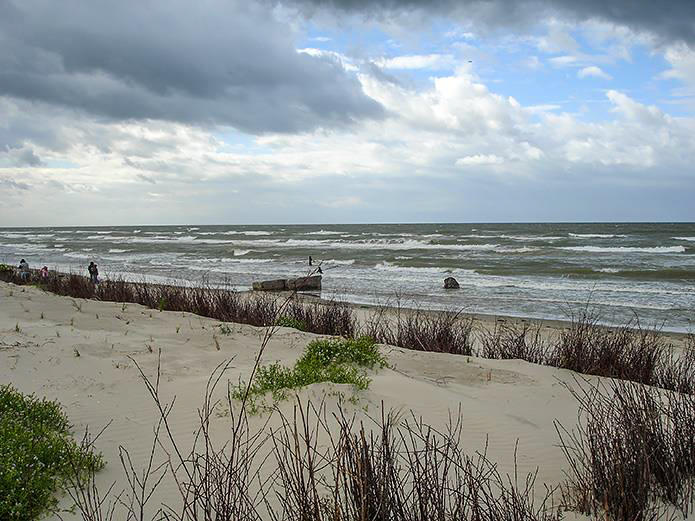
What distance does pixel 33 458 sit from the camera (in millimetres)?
3697

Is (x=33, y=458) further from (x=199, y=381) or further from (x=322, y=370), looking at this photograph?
(x=322, y=370)

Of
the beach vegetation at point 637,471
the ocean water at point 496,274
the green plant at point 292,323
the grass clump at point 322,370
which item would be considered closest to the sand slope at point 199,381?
the grass clump at point 322,370

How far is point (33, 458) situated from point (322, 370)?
2.91m

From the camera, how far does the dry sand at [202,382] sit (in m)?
4.77

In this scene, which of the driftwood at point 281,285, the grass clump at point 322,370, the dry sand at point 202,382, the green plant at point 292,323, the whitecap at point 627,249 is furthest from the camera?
the whitecap at point 627,249

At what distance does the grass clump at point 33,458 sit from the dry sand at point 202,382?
22 cm

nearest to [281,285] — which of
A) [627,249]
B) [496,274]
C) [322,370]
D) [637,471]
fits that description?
[496,274]

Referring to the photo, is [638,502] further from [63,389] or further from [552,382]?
[63,389]

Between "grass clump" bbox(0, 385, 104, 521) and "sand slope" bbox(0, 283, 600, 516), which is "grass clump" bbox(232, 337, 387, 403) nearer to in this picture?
"sand slope" bbox(0, 283, 600, 516)

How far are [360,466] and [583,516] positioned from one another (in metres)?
1.86

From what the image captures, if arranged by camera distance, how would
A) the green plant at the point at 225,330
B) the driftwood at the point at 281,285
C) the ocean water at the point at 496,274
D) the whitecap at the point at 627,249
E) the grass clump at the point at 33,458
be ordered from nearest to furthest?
the grass clump at the point at 33,458 → the green plant at the point at 225,330 → the ocean water at the point at 496,274 → the driftwood at the point at 281,285 → the whitecap at the point at 627,249

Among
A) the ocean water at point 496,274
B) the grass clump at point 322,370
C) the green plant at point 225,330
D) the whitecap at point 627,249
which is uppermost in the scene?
the whitecap at point 627,249

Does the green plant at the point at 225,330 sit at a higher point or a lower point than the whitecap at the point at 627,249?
lower

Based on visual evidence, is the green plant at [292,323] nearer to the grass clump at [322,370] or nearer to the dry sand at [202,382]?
the dry sand at [202,382]
